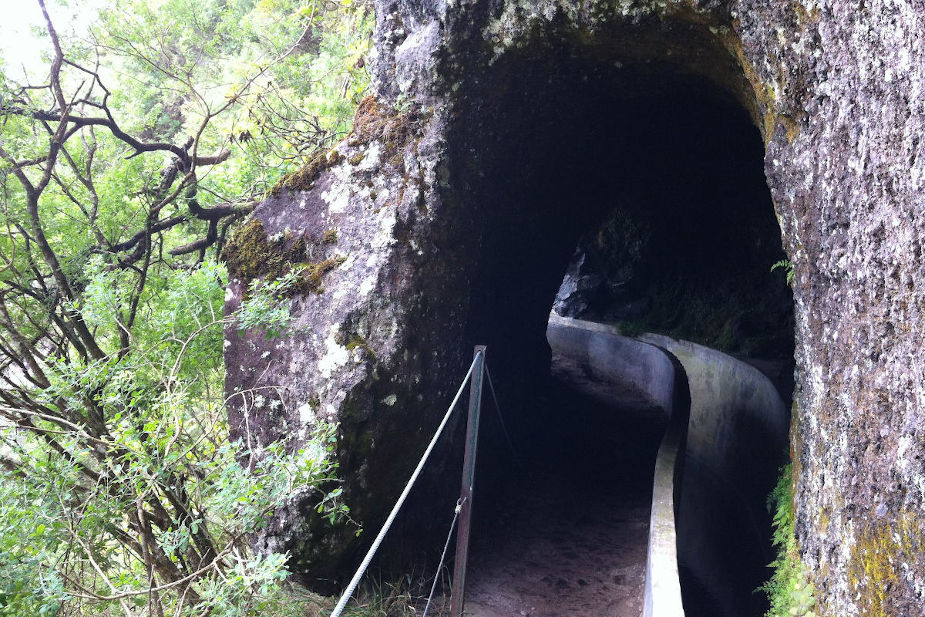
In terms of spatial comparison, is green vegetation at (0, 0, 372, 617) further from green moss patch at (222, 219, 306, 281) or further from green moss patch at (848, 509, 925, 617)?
green moss patch at (848, 509, 925, 617)

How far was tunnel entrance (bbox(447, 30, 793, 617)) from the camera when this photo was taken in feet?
17.2

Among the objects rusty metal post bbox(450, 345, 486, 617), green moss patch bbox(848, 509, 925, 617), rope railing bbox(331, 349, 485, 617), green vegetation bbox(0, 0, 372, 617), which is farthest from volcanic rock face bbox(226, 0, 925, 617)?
rope railing bbox(331, 349, 485, 617)

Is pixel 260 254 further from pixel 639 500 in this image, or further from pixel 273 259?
pixel 639 500

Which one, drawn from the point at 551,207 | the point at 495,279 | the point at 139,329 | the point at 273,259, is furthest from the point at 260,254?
the point at 551,207

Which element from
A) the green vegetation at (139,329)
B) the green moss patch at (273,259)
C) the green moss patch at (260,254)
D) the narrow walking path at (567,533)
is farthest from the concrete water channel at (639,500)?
the green moss patch at (260,254)

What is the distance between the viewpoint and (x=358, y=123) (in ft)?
17.3

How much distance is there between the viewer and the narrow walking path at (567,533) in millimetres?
4703

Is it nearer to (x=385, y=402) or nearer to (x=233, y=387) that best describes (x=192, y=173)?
(x=233, y=387)

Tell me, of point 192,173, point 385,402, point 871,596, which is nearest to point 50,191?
point 192,173

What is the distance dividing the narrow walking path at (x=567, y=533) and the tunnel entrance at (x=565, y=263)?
0.06ft

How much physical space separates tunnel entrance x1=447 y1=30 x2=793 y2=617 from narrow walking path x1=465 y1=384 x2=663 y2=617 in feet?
0.06

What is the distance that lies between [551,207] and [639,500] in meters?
3.47

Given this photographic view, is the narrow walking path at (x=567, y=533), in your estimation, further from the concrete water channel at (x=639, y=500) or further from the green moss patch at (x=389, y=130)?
the green moss patch at (x=389, y=130)

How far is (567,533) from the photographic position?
5746 mm
